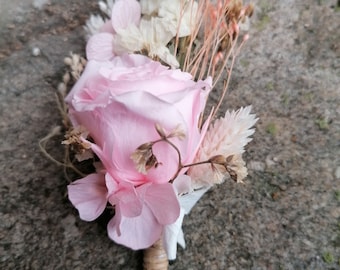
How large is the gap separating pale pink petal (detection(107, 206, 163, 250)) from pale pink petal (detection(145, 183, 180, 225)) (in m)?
0.01

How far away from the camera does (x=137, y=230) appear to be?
597 mm

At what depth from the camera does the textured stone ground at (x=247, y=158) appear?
2.39ft

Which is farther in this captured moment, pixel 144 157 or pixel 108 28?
pixel 108 28

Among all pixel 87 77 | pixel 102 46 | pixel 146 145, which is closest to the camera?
pixel 146 145

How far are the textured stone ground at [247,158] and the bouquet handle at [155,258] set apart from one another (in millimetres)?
37

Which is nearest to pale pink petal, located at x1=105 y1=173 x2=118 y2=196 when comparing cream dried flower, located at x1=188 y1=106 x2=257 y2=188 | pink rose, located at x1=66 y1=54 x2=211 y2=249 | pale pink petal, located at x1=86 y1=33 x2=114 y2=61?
pink rose, located at x1=66 y1=54 x2=211 y2=249

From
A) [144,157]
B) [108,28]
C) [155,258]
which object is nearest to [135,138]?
[144,157]

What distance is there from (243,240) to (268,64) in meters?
0.39

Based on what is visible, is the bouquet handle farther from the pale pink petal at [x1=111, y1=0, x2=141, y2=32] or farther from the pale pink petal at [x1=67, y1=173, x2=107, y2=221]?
the pale pink petal at [x1=111, y1=0, x2=141, y2=32]

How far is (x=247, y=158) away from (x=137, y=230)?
30 cm

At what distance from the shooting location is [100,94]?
1.93 ft

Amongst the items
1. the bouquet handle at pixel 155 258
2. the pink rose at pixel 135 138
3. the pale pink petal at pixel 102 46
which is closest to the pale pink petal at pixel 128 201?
the pink rose at pixel 135 138

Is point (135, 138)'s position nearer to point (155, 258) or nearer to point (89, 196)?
point (89, 196)

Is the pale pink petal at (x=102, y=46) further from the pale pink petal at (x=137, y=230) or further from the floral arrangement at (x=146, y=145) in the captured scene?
the pale pink petal at (x=137, y=230)
